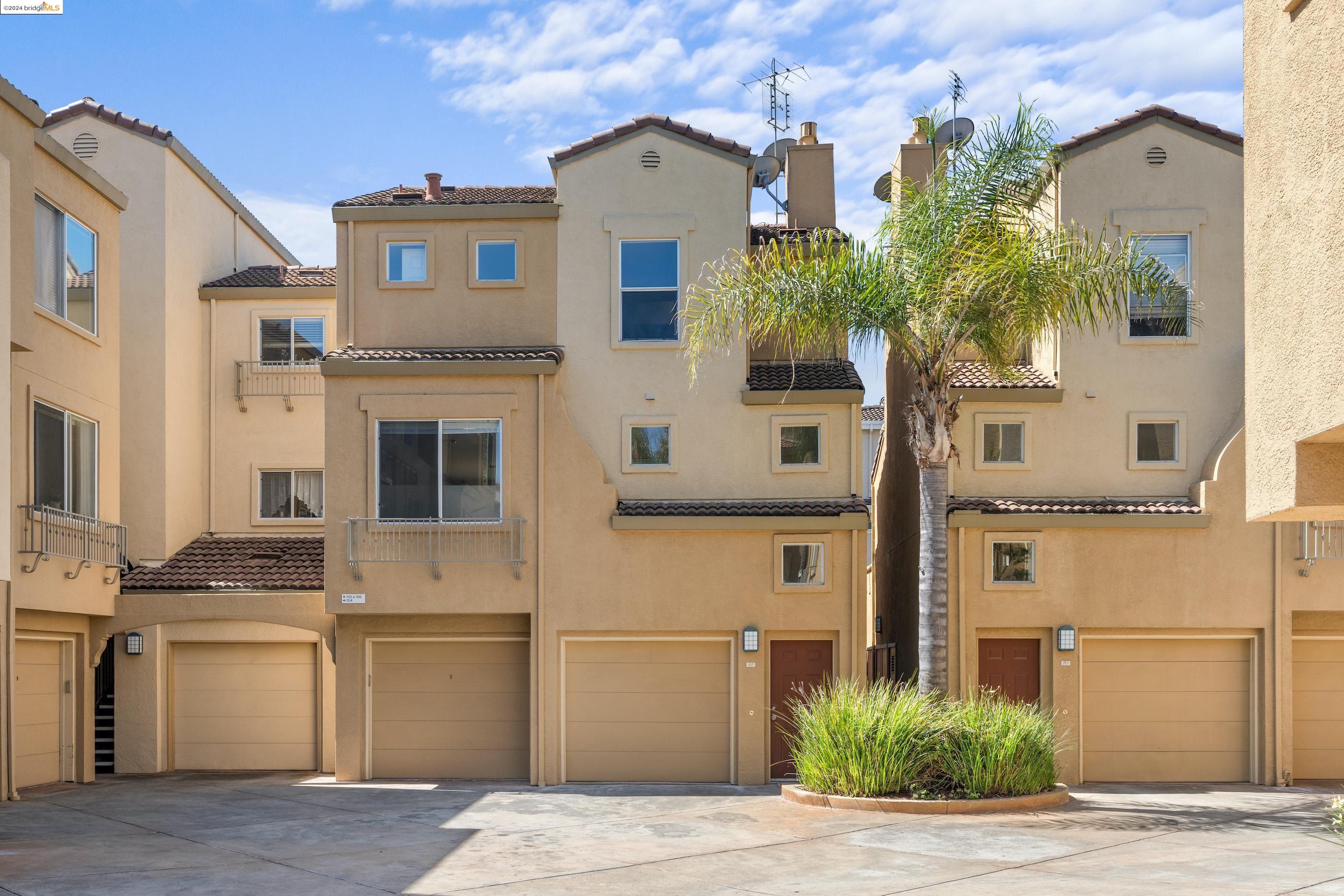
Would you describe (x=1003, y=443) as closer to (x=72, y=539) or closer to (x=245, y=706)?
(x=245, y=706)

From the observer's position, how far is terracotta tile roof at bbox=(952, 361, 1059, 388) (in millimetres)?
19594

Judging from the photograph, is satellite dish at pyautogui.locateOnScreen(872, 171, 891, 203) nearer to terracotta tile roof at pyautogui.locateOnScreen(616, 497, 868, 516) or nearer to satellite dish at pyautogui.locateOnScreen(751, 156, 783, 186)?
satellite dish at pyautogui.locateOnScreen(751, 156, 783, 186)

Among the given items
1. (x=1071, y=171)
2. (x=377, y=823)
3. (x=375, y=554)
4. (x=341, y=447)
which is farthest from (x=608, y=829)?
(x=1071, y=171)

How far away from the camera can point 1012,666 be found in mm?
19312

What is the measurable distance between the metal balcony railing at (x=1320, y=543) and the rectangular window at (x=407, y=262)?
13410mm

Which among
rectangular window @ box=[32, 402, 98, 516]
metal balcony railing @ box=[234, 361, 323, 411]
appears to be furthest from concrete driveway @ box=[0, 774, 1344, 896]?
metal balcony railing @ box=[234, 361, 323, 411]

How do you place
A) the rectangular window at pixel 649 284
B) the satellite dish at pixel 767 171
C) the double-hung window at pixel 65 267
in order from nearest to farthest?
the double-hung window at pixel 65 267 < the rectangular window at pixel 649 284 < the satellite dish at pixel 767 171

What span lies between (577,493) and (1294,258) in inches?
487

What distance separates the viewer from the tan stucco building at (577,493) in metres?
19.0

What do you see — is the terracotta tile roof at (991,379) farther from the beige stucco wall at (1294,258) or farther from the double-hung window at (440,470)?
the beige stucco wall at (1294,258)

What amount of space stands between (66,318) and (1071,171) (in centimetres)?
1471

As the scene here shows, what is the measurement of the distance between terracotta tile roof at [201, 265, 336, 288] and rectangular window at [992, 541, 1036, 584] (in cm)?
1200

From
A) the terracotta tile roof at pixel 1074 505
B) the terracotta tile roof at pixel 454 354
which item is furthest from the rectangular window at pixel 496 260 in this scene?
the terracotta tile roof at pixel 1074 505

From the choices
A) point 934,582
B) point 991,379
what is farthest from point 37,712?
point 991,379
